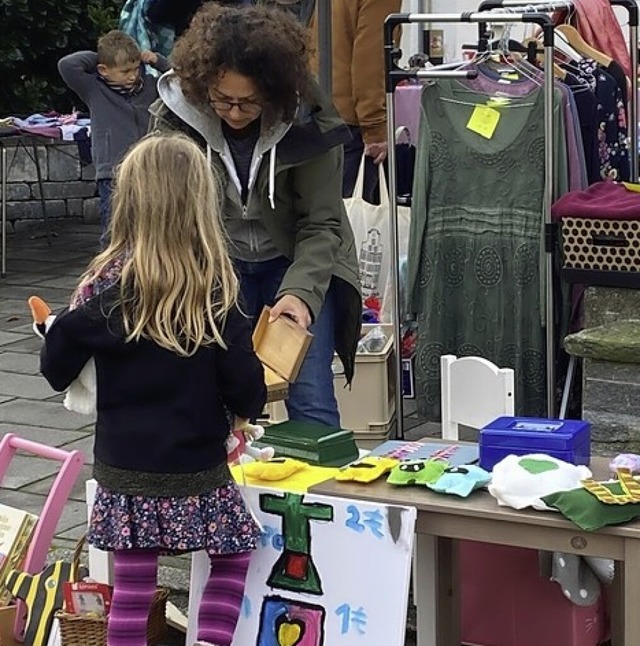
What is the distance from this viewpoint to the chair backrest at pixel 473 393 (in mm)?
3826

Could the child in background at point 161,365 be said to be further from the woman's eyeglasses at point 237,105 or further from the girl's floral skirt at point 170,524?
the woman's eyeglasses at point 237,105

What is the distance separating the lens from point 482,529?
289cm

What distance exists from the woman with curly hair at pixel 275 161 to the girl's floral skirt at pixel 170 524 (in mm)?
630

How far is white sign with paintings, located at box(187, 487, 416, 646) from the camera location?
2.98m

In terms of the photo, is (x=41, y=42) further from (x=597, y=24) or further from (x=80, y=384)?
(x=80, y=384)

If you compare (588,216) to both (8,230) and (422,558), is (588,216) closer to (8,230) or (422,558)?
(422,558)

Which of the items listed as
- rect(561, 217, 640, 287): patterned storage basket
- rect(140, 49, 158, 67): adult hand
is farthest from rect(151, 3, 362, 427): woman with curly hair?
rect(140, 49, 158, 67): adult hand

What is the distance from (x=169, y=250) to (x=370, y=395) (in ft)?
7.75

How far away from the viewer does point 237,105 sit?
362 cm

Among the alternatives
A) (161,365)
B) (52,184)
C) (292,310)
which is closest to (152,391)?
(161,365)

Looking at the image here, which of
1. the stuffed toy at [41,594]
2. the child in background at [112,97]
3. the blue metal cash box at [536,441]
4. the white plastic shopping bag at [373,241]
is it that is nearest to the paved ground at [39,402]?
the stuffed toy at [41,594]

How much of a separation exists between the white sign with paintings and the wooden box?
1.06 ft

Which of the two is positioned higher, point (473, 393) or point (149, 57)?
point (149, 57)

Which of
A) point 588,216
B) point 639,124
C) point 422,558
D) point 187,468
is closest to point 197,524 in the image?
point 187,468
